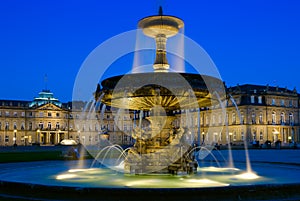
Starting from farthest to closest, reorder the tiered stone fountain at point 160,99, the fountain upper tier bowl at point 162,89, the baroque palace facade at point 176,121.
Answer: the baroque palace facade at point 176,121
the tiered stone fountain at point 160,99
the fountain upper tier bowl at point 162,89

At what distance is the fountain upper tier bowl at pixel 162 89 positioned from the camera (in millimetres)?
9781

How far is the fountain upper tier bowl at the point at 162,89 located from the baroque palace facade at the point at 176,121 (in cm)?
5111

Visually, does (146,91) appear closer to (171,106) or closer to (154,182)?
(171,106)

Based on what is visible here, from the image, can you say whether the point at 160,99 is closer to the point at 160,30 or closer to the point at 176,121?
the point at 160,30

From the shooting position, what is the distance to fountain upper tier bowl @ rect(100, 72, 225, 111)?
9781mm

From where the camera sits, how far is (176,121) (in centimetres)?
8806

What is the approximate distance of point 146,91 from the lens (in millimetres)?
10211

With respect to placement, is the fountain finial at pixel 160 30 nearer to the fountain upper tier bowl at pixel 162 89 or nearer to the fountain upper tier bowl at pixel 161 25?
the fountain upper tier bowl at pixel 161 25

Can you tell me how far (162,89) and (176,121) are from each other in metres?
78.4

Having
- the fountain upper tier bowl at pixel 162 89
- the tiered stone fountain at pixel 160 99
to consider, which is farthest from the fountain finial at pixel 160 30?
the fountain upper tier bowl at pixel 162 89

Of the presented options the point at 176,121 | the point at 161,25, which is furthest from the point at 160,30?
the point at 176,121

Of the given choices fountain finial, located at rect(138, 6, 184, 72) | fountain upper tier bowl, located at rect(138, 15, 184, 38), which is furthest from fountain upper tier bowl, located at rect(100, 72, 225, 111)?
fountain upper tier bowl, located at rect(138, 15, 184, 38)

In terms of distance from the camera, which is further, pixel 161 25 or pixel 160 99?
pixel 161 25

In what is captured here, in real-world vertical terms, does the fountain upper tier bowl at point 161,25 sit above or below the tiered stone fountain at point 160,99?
above
